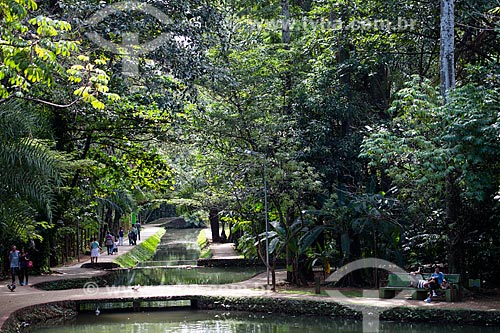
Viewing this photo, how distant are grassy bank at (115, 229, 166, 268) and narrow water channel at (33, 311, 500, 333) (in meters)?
15.1

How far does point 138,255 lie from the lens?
1599 inches

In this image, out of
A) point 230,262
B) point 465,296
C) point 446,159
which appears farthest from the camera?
point 230,262

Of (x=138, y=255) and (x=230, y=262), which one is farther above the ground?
(x=138, y=255)

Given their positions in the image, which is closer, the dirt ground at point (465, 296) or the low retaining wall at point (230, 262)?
the dirt ground at point (465, 296)

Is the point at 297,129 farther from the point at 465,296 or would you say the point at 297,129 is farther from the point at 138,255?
the point at 138,255

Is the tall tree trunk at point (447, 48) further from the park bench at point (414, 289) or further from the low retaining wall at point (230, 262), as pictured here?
the low retaining wall at point (230, 262)

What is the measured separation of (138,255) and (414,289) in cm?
2606

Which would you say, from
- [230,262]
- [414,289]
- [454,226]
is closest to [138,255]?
[230,262]

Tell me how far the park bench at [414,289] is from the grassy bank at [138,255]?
59.4 ft

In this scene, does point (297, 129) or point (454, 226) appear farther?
point (297, 129)

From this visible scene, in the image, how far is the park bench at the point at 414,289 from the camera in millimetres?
16625

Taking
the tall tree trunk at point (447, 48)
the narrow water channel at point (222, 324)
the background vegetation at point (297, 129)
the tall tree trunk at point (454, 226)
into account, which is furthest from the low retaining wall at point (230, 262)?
the tall tree trunk at point (447, 48)

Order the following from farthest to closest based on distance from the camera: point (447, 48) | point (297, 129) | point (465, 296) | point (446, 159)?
point (297, 129), point (447, 48), point (465, 296), point (446, 159)

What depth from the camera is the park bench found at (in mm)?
16625
